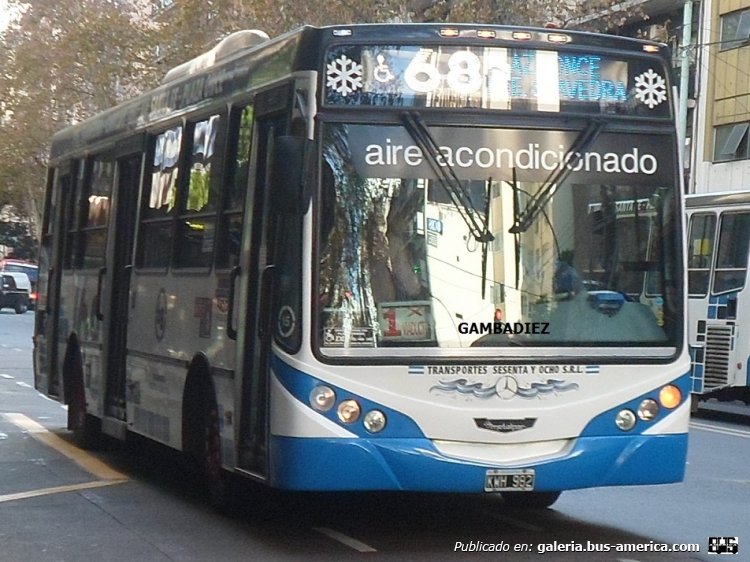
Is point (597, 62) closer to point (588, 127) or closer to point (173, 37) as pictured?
point (588, 127)

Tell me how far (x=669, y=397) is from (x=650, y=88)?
6.14 feet

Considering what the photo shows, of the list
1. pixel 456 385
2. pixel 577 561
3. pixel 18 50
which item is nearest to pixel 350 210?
pixel 456 385

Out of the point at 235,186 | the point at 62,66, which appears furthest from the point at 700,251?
the point at 62,66

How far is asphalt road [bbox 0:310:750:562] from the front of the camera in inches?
348

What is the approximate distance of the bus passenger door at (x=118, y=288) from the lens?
40.8ft

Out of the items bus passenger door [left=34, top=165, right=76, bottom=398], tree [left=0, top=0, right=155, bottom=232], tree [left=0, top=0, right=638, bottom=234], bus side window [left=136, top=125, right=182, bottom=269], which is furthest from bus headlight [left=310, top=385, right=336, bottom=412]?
tree [left=0, top=0, right=155, bottom=232]

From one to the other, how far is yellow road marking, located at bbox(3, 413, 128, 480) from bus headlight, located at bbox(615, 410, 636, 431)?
4.86 meters

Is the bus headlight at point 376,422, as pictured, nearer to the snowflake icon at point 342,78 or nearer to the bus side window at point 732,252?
the snowflake icon at point 342,78

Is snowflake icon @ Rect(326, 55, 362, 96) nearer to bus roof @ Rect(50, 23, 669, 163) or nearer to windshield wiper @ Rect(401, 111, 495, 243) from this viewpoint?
bus roof @ Rect(50, 23, 669, 163)

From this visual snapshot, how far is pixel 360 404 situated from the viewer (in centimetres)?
843

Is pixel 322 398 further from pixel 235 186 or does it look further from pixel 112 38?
pixel 112 38

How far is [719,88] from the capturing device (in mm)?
35938

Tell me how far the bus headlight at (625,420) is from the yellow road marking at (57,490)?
4508 mm

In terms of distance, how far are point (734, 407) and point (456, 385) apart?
16060mm
